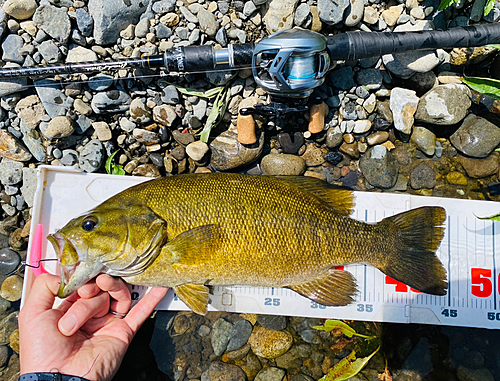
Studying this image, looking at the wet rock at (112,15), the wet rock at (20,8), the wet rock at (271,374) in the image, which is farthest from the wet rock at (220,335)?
the wet rock at (20,8)

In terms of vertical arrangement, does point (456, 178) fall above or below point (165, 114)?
below

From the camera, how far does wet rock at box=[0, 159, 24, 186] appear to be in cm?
349

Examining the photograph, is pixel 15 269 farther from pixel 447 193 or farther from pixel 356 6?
pixel 447 193

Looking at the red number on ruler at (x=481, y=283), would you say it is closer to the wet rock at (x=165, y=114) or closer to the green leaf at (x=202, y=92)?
the green leaf at (x=202, y=92)

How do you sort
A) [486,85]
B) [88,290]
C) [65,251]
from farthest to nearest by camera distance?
1. [486,85]
2. [88,290]
3. [65,251]

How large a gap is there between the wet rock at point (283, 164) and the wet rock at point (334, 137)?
14.5 inches

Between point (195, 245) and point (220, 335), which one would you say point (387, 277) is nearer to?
point (220, 335)

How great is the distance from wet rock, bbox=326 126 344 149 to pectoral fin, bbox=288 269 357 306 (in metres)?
1.35

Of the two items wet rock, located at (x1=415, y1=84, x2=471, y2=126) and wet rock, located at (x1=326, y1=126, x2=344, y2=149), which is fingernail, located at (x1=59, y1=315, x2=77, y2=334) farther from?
wet rock, located at (x1=415, y1=84, x2=471, y2=126)

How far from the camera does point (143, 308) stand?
3146 mm

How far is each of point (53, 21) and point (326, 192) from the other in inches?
124

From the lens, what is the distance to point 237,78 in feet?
11.3

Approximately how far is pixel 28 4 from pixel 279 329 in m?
4.15

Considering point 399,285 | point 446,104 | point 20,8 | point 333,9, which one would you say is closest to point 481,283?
point 399,285
